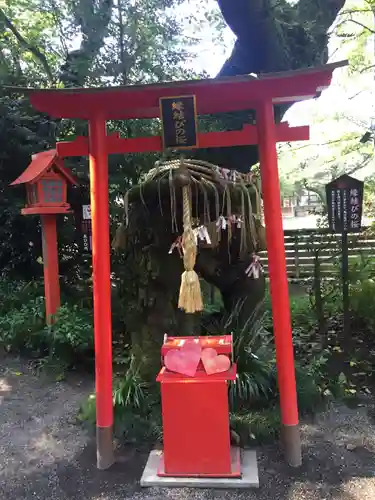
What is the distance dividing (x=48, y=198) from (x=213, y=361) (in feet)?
12.9

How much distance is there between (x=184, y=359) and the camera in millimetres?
3248

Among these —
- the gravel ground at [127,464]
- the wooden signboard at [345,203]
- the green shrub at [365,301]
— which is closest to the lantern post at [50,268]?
the gravel ground at [127,464]

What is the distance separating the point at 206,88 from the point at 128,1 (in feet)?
21.4

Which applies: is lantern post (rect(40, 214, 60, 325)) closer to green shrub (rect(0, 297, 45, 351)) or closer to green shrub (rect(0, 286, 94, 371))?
green shrub (rect(0, 286, 94, 371))

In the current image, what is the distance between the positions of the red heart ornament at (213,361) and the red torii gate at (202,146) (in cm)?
60

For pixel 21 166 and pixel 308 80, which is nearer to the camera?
pixel 308 80

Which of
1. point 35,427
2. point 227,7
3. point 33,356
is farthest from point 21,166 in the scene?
point 35,427

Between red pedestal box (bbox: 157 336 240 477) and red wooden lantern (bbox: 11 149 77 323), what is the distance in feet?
11.1

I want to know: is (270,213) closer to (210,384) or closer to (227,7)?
(210,384)

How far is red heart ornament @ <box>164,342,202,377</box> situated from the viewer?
322 centimetres

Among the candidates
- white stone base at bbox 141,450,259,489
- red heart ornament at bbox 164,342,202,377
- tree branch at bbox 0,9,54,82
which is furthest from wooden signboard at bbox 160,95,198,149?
tree branch at bbox 0,9,54,82

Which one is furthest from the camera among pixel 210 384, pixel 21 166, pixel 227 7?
pixel 21 166

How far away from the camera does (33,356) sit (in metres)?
6.19

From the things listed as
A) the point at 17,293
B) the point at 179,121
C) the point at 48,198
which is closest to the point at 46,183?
the point at 48,198
